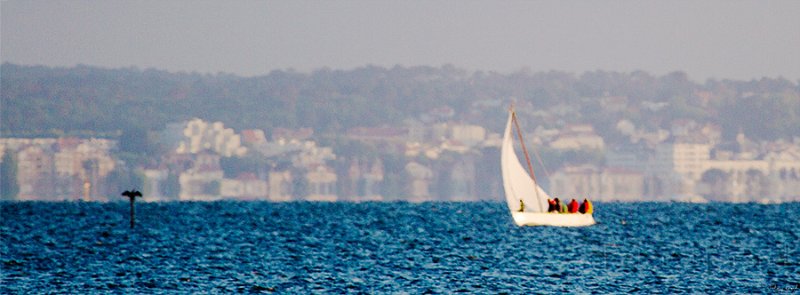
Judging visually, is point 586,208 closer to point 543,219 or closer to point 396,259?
point 543,219

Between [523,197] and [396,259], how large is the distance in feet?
99.9

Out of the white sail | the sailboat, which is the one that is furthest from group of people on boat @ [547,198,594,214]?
the white sail

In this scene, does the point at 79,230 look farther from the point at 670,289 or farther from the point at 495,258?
the point at 670,289

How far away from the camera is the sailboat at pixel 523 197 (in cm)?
9019

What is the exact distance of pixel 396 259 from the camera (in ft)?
214

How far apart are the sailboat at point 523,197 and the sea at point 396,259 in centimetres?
79

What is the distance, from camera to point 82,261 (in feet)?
210

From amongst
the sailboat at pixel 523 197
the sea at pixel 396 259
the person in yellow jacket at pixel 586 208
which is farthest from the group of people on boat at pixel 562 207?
the sea at pixel 396 259

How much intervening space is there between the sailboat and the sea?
2.60ft

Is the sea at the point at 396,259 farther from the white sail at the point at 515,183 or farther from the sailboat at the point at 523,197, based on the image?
the white sail at the point at 515,183

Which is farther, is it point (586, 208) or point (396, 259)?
point (586, 208)

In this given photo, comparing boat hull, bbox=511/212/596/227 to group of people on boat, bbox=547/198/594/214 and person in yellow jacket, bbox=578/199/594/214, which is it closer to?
group of people on boat, bbox=547/198/594/214

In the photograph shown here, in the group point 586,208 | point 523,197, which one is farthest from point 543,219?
point 586,208

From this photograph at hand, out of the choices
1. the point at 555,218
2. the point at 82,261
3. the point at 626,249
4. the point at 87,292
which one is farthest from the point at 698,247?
the point at 87,292
